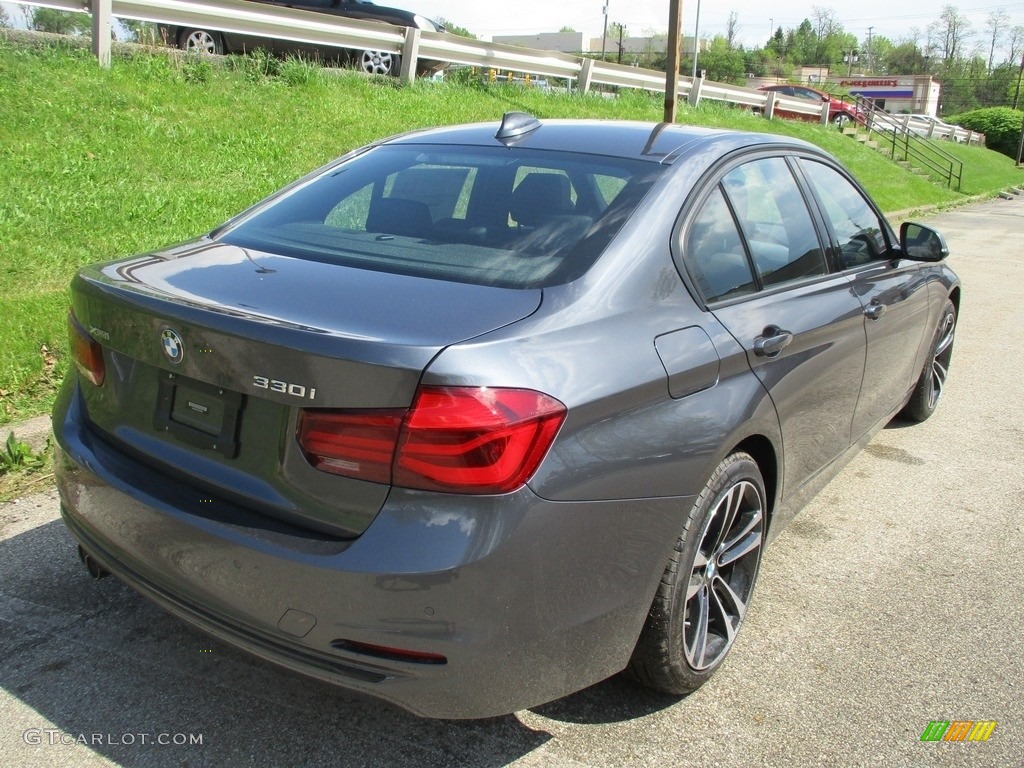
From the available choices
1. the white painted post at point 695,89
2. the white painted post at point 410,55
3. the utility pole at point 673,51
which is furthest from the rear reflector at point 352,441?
the white painted post at point 695,89

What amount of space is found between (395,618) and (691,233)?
1.52 m

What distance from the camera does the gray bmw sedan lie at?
210 centimetres

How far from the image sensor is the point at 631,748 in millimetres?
2627

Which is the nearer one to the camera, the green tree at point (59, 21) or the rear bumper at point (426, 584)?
the rear bumper at point (426, 584)

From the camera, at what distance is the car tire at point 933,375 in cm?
539

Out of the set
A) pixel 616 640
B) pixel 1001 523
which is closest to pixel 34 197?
pixel 616 640

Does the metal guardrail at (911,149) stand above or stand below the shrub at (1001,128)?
below

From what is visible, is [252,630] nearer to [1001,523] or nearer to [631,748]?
[631,748]

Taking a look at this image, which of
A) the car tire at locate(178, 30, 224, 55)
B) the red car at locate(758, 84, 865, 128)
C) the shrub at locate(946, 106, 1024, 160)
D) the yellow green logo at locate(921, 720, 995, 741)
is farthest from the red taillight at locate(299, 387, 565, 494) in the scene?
the shrub at locate(946, 106, 1024, 160)

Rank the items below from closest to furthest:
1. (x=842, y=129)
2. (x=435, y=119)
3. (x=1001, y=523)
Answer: (x=1001, y=523) → (x=435, y=119) → (x=842, y=129)

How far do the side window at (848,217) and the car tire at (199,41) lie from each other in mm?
8715

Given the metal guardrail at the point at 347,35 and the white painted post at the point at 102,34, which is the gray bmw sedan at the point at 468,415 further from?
the metal guardrail at the point at 347,35

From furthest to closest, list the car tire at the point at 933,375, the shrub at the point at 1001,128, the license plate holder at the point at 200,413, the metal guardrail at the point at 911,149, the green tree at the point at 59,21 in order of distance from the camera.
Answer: the shrub at the point at 1001,128, the metal guardrail at the point at 911,149, the green tree at the point at 59,21, the car tire at the point at 933,375, the license plate holder at the point at 200,413

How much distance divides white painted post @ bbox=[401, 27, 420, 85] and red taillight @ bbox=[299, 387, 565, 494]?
458 inches
